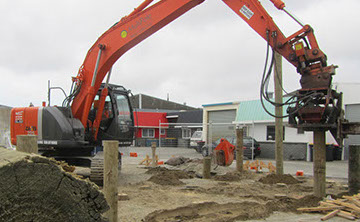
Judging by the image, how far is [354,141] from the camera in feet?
64.7

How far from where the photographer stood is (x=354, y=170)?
7473mm

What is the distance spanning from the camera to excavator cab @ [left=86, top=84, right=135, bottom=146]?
9977 mm

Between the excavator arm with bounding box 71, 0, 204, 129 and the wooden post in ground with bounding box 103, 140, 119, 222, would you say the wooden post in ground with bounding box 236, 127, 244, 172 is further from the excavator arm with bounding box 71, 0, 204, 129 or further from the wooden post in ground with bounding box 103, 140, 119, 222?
the wooden post in ground with bounding box 103, 140, 119, 222

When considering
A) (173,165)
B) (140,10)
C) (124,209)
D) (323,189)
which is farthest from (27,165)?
(173,165)

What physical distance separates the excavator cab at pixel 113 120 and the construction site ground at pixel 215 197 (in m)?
0.82

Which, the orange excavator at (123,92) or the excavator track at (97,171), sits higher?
the orange excavator at (123,92)

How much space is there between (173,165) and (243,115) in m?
12.3

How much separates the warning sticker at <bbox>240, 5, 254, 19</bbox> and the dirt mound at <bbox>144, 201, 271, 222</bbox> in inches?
163

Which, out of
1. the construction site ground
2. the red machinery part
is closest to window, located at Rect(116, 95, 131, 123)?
the construction site ground

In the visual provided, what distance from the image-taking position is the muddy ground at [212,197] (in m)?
5.98

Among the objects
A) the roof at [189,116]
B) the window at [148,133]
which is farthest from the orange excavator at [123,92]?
the window at [148,133]

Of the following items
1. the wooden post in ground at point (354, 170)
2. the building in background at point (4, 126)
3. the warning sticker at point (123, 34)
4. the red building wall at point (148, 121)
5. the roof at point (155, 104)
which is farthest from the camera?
the roof at point (155, 104)

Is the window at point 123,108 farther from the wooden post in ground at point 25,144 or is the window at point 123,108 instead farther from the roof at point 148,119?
the roof at point 148,119

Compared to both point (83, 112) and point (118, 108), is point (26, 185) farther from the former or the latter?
point (118, 108)
